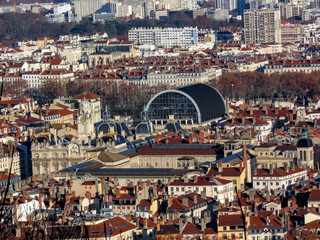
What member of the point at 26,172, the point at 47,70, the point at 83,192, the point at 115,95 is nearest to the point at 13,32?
the point at 47,70

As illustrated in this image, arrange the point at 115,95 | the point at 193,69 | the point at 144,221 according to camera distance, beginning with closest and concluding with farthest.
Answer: the point at 144,221 → the point at 115,95 → the point at 193,69

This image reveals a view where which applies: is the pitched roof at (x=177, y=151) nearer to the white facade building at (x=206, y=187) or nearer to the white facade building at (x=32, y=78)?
the white facade building at (x=206, y=187)

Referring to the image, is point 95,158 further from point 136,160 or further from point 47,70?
point 47,70

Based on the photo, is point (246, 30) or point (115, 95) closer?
point (115, 95)

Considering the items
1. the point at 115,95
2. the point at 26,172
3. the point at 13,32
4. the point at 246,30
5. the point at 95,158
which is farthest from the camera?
the point at 13,32

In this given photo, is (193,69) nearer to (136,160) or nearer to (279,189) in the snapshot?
(136,160)

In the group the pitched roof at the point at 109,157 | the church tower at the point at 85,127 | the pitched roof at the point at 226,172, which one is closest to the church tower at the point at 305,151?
the pitched roof at the point at 226,172

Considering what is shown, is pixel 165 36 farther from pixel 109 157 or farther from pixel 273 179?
pixel 273 179

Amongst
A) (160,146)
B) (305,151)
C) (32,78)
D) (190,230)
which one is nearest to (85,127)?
(160,146)
